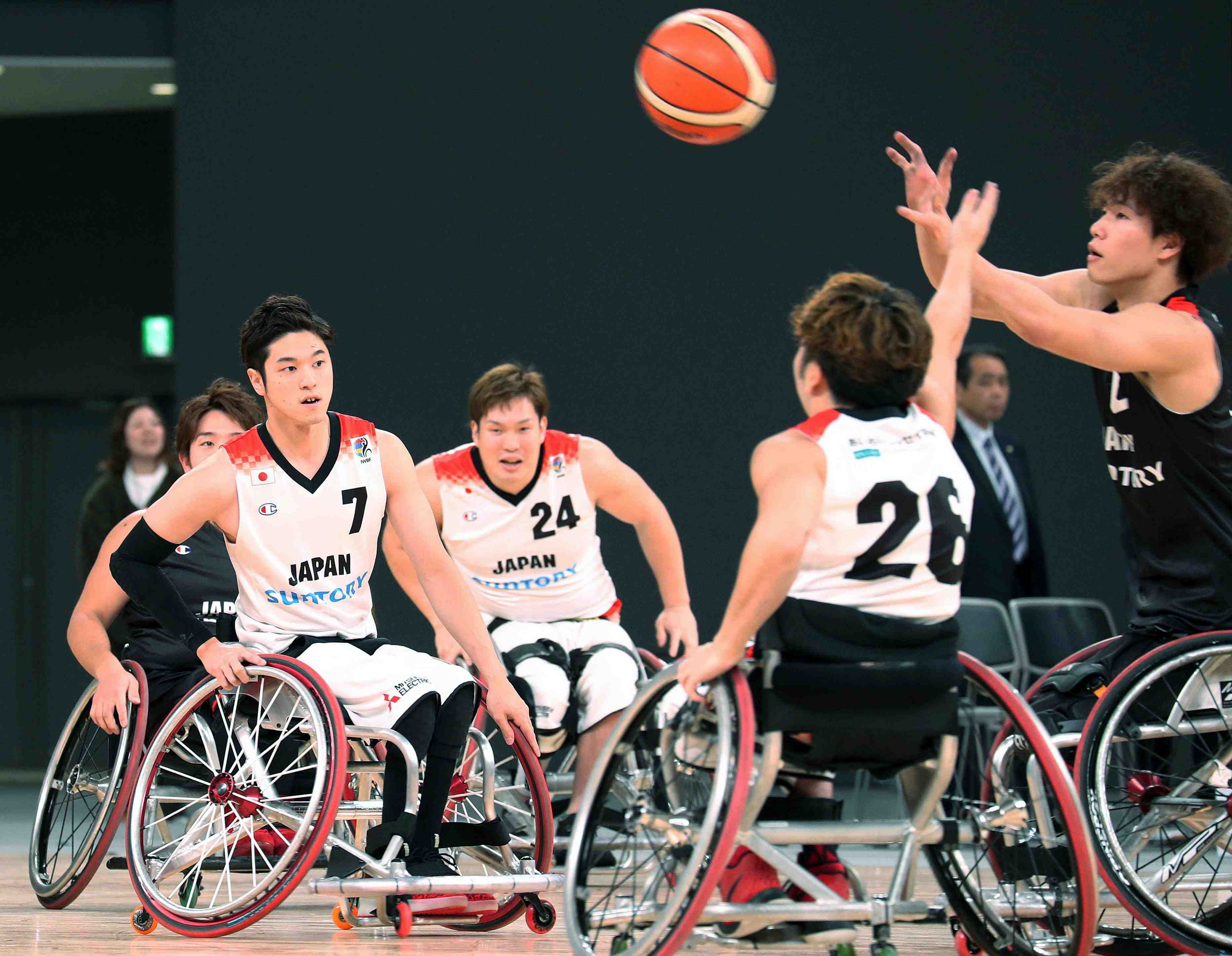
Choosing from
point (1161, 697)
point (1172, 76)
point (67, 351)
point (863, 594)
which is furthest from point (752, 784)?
point (67, 351)

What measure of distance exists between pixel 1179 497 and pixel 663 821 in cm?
115

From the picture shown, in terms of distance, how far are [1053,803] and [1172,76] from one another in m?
4.54

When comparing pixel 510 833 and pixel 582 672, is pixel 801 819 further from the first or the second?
pixel 582 672

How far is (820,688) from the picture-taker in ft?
7.25

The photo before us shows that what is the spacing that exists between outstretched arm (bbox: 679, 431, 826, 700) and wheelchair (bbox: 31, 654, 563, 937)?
743 millimetres

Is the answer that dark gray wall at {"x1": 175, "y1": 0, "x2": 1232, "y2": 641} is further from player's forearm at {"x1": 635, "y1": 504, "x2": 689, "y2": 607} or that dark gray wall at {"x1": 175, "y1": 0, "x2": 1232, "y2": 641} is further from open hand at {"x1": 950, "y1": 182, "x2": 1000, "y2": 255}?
open hand at {"x1": 950, "y1": 182, "x2": 1000, "y2": 255}

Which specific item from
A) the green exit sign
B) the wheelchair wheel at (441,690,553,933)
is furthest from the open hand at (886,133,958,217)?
the green exit sign

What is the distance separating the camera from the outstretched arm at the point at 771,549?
218 cm

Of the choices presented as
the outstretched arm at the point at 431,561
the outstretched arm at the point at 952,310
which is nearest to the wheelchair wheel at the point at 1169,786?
the outstretched arm at the point at 952,310

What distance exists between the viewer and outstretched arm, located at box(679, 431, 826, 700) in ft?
7.14

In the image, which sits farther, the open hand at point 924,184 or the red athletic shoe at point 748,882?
the open hand at point 924,184

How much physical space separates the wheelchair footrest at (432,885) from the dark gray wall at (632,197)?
131 inches

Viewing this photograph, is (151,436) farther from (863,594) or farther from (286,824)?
(863,594)

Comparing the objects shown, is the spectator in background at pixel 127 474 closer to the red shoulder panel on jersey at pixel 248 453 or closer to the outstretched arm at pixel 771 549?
the red shoulder panel on jersey at pixel 248 453
